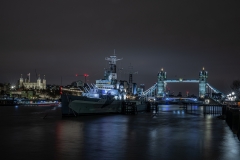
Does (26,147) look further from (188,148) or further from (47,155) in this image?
(188,148)

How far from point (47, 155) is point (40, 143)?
5.40 meters

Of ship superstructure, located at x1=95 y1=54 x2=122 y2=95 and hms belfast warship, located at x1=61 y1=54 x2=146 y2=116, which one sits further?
ship superstructure, located at x1=95 y1=54 x2=122 y2=95

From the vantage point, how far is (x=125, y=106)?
8319 centimetres

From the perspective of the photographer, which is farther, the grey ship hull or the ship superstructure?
the ship superstructure

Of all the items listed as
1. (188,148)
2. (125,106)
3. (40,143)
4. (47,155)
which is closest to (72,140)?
(40,143)

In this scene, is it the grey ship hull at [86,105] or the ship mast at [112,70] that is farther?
the ship mast at [112,70]

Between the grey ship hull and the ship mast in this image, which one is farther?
the ship mast

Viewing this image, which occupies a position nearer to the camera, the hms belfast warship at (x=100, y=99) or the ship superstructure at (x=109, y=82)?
the hms belfast warship at (x=100, y=99)

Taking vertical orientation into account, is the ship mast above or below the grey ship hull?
above

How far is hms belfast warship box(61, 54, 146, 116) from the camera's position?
61.2m

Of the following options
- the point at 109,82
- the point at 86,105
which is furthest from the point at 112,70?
the point at 86,105

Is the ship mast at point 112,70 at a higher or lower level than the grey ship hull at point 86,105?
higher

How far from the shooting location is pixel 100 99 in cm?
7075

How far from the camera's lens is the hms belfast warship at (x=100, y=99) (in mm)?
61250
